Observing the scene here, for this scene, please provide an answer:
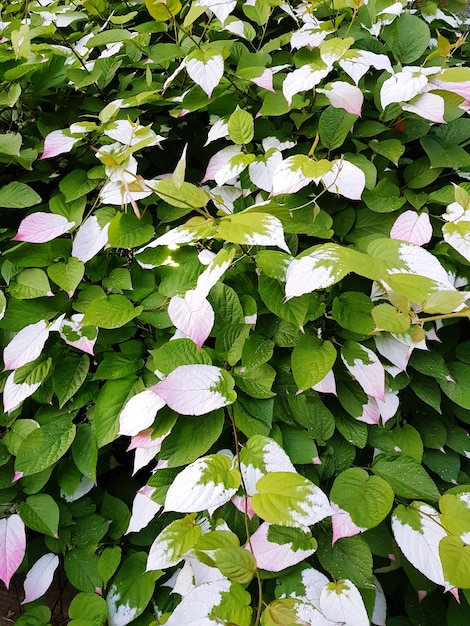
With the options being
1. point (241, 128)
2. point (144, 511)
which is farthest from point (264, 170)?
point (144, 511)

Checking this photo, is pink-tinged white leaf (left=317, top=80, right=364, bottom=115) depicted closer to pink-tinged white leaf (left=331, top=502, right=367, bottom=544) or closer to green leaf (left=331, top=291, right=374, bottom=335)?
green leaf (left=331, top=291, right=374, bottom=335)

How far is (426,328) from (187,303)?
425 millimetres

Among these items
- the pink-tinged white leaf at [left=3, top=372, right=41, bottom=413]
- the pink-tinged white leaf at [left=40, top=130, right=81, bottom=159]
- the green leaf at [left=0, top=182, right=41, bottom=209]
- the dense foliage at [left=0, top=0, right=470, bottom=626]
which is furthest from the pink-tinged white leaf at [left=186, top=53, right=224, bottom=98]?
the pink-tinged white leaf at [left=3, top=372, right=41, bottom=413]

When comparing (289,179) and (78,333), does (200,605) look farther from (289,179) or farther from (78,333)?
(289,179)

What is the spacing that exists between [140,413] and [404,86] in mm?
727

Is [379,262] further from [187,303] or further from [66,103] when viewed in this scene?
[66,103]

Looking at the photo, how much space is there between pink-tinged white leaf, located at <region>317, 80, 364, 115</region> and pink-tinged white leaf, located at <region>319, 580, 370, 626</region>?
2.53 ft

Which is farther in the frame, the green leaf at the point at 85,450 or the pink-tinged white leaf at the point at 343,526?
the green leaf at the point at 85,450

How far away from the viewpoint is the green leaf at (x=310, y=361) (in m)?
0.67

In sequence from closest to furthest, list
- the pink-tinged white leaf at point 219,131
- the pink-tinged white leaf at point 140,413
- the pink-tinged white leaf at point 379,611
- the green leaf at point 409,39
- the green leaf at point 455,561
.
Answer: the green leaf at point 455,561 < the pink-tinged white leaf at point 140,413 < the pink-tinged white leaf at point 379,611 < the pink-tinged white leaf at point 219,131 < the green leaf at point 409,39

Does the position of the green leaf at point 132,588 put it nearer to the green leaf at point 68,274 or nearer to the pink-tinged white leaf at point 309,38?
the green leaf at point 68,274

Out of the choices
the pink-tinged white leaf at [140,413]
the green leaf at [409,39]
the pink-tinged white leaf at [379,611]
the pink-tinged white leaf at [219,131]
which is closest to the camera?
the pink-tinged white leaf at [140,413]

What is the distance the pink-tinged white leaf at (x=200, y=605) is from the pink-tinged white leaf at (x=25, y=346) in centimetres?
44

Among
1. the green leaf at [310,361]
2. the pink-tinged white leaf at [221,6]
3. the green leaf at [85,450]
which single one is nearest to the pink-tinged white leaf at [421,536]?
the green leaf at [310,361]
